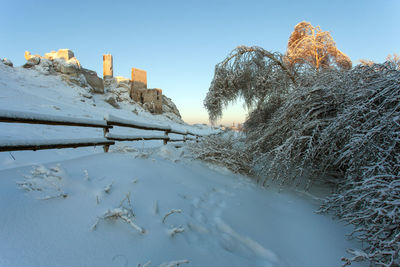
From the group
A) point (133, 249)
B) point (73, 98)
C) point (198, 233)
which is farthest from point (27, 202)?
point (73, 98)

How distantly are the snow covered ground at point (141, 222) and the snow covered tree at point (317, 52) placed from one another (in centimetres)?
546

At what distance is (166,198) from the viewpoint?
7.06 feet

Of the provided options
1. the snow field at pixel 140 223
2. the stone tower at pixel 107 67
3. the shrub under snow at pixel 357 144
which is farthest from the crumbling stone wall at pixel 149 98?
the snow field at pixel 140 223

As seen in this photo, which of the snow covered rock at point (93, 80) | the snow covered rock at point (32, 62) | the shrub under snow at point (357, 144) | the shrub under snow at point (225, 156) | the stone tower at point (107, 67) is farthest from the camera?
the stone tower at point (107, 67)

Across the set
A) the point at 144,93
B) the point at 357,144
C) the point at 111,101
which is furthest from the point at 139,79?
the point at 357,144

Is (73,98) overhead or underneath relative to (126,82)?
underneath

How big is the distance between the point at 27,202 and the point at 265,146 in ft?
13.9

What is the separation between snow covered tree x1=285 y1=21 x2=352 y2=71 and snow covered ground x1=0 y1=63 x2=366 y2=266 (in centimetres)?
546

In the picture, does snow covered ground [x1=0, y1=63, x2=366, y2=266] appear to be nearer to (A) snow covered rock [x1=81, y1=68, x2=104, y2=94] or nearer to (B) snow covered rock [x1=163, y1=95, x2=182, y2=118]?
(A) snow covered rock [x1=81, y1=68, x2=104, y2=94]

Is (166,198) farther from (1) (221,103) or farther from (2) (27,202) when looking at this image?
(1) (221,103)

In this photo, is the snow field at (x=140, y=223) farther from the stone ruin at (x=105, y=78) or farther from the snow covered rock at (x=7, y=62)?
the snow covered rock at (x=7, y=62)

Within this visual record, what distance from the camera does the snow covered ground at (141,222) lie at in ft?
3.97

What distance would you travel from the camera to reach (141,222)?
5.25ft

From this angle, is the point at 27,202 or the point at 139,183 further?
the point at 139,183
